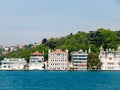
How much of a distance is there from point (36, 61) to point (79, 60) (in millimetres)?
9343

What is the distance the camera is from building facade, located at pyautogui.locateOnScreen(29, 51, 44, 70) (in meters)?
118

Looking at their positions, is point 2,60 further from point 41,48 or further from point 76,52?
point 76,52

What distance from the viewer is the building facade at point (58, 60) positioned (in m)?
116

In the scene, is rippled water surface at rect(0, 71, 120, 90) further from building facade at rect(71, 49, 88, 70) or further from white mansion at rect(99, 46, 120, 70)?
white mansion at rect(99, 46, 120, 70)

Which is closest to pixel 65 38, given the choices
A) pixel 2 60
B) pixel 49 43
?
pixel 49 43

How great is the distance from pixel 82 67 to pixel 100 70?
11.8 ft

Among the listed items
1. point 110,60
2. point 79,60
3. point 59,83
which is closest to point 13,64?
point 79,60

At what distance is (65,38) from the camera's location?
128625 millimetres

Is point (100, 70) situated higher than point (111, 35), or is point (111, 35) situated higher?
point (111, 35)

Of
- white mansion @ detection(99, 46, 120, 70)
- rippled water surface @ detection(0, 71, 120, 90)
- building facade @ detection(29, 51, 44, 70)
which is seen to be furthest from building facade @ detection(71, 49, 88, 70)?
rippled water surface @ detection(0, 71, 120, 90)

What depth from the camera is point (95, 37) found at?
124438 millimetres

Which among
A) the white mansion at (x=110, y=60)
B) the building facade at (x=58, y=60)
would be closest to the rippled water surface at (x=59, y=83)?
the building facade at (x=58, y=60)

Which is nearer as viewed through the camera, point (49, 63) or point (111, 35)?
point (49, 63)

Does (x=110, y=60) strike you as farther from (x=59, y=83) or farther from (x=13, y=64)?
(x=59, y=83)
